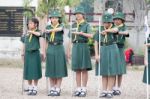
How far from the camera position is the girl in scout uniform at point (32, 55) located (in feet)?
44.5

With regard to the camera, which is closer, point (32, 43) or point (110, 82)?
point (110, 82)

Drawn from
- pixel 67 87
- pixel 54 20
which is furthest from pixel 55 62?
pixel 67 87

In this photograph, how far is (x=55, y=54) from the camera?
529 inches

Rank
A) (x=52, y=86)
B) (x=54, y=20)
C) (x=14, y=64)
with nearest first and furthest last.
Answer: (x=54, y=20) → (x=52, y=86) → (x=14, y=64)

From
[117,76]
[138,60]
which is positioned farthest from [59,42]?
[138,60]

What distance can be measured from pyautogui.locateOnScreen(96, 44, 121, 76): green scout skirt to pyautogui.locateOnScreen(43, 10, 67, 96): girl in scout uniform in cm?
94

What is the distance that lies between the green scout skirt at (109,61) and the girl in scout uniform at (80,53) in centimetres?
46

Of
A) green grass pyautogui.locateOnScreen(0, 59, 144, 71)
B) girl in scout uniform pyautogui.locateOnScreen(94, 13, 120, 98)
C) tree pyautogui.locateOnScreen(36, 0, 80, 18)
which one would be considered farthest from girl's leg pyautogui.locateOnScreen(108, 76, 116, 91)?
green grass pyautogui.locateOnScreen(0, 59, 144, 71)

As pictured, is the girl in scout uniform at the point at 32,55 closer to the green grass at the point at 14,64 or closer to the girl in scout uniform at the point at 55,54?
the girl in scout uniform at the point at 55,54

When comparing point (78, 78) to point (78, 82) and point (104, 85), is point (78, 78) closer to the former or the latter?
point (78, 82)

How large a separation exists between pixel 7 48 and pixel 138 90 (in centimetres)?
1013

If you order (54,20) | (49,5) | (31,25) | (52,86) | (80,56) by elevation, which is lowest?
(52,86)

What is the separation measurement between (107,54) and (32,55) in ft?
5.87

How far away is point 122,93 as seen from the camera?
14125mm
